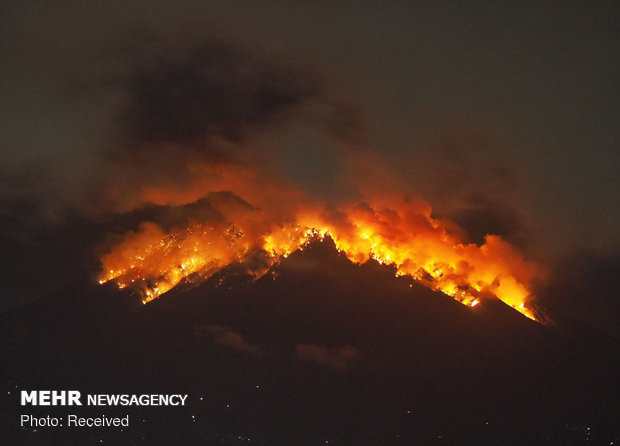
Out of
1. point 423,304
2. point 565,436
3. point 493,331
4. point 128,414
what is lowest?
point 565,436

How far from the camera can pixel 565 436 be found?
66250mm

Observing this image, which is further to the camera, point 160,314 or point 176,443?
point 160,314

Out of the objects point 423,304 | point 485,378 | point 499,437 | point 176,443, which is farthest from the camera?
point 423,304

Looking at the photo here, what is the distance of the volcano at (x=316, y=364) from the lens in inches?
2527

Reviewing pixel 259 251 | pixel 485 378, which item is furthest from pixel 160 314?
pixel 485 378

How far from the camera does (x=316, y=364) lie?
74188mm

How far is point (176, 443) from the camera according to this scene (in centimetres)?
5991

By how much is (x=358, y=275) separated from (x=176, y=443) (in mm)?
44483

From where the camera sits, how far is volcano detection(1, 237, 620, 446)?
211ft

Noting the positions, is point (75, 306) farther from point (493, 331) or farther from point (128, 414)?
point (493, 331)

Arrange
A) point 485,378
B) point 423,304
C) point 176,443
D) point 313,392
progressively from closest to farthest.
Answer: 1. point 176,443
2. point 313,392
3. point 485,378
4. point 423,304

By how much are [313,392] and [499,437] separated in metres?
19.4

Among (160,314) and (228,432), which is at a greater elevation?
(160,314)

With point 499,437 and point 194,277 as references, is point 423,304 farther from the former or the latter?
point 194,277
